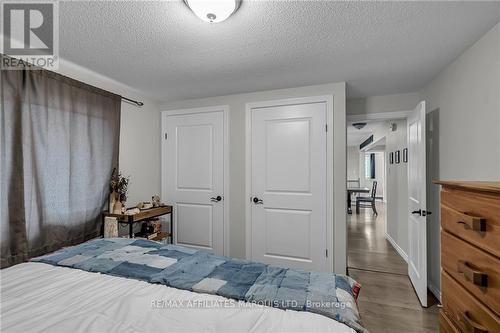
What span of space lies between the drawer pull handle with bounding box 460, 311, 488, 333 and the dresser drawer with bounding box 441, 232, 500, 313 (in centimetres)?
11

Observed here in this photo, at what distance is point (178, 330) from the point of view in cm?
97

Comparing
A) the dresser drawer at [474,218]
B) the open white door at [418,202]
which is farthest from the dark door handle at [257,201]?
the dresser drawer at [474,218]

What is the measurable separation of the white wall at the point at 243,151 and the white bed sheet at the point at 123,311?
6.15 ft

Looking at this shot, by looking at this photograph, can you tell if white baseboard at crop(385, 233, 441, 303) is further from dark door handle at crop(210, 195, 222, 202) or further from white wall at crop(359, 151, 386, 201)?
white wall at crop(359, 151, 386, 201)

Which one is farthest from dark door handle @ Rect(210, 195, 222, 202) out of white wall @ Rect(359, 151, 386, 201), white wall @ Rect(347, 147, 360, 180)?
white wall @ Rect(359, 151, 386, 201)

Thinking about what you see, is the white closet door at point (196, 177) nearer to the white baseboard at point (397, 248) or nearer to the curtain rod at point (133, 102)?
the curtain rod at point (133, 102)

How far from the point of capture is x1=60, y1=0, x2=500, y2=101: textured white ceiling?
1484mm

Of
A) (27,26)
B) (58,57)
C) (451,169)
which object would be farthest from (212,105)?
(451,169)

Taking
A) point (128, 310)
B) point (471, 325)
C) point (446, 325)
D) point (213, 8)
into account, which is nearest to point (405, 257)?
point (446, 325)

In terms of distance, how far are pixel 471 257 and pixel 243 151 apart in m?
2.44

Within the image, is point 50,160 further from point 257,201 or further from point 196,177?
point 257,201

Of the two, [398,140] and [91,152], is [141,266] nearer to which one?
[91,152]

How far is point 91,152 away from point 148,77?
0.99m

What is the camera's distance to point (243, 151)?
3191mm
